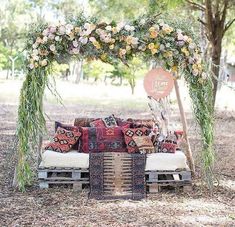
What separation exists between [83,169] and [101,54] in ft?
4.53

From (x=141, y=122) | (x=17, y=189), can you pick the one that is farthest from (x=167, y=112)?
(x=17, y=189)

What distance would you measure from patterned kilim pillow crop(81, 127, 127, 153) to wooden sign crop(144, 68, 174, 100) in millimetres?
639

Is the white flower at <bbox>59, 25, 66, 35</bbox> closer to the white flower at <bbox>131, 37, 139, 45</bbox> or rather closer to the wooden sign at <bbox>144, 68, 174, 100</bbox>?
the white flower at <bbox>131, 37, 139, 45</bbox>

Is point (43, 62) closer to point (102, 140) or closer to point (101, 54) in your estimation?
point (101, 54)

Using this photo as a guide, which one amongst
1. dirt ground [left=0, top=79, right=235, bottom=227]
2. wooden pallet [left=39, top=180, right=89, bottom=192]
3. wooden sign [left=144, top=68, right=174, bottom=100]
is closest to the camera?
dirt ground [left=0, top=79, right=235, bottom=227]

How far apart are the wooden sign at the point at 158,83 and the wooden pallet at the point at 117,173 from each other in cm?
85

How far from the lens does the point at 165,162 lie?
5.73 meters

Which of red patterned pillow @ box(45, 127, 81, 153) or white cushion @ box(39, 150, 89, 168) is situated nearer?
white cushion @ box(39, 150, 89, 168)

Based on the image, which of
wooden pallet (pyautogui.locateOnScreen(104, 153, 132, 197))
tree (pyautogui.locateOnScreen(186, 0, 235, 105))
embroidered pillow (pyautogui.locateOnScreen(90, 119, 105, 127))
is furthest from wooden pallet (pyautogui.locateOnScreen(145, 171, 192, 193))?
tree (pyautogui.locateOnScreen(186, 0, 235, 105))

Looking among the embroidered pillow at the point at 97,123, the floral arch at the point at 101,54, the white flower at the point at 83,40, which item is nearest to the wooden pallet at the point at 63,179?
the floral arch at the point at 101,54

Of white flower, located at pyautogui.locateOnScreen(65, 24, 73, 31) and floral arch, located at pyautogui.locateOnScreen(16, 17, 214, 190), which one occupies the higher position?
white flower, located at pyautogui.locateOnScreen(65, 24, 73, 31)

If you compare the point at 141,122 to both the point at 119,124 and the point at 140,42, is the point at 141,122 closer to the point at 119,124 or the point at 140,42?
the point at 119,124

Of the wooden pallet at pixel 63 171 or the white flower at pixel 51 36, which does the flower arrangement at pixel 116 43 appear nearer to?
the white flower at pixel 51 36

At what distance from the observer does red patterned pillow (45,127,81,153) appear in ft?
19.5
